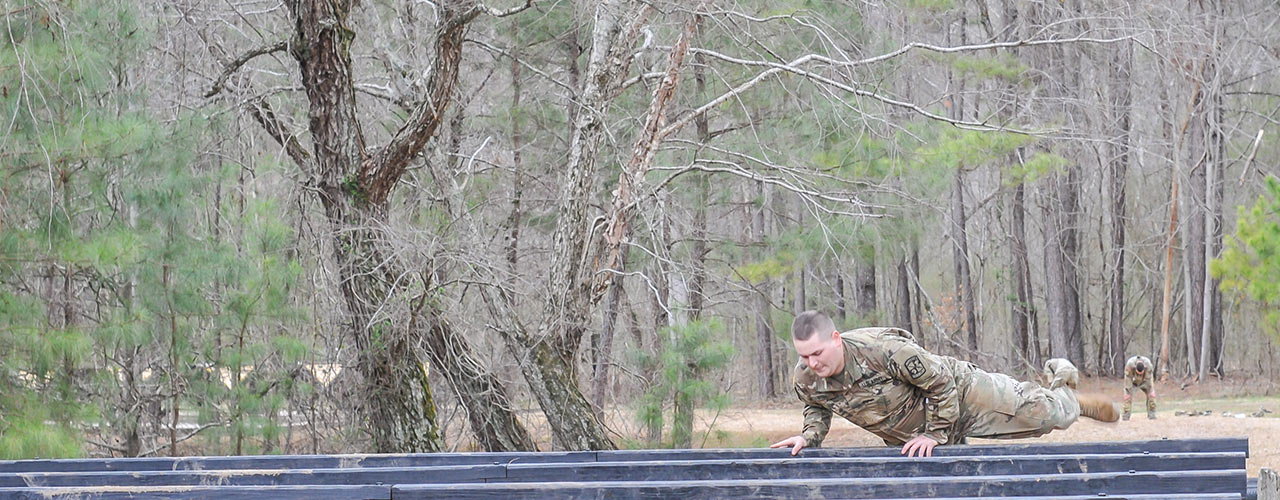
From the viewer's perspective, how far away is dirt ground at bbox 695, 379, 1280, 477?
1368 centimetres

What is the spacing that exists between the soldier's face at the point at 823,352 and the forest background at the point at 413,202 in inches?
171

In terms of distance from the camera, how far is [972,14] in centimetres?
2652

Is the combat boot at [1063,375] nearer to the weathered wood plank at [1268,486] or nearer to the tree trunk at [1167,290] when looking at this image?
the weathered wood plank at [1268,486]

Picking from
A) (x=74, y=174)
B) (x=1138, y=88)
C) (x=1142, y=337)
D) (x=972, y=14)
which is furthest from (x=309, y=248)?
(x=1142, y=337)

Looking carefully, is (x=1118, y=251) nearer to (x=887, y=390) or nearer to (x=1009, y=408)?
(x=1009, y=408)

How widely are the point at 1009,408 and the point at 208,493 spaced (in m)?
3.73

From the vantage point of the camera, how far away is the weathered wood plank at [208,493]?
3451 mm

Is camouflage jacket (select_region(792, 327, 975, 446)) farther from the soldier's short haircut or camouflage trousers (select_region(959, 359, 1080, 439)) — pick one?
the soldier's short haircut

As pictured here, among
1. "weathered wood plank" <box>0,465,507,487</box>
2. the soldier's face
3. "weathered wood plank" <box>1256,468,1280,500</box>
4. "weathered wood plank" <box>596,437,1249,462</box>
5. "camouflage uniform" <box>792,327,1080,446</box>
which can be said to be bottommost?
"weathered wood plank" <box>1256,468,1280,500</box>

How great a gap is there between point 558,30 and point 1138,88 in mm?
17321

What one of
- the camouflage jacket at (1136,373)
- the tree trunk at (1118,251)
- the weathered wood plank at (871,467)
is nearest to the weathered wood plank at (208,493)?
the weathered wood plank at (871,467)

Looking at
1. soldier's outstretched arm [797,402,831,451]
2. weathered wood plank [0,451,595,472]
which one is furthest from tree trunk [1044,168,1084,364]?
weathered wood plank [0,451,595,472]

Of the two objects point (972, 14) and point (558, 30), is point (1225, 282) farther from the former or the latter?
point (558, 30)

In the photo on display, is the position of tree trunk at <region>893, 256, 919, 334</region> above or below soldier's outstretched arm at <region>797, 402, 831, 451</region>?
above
